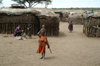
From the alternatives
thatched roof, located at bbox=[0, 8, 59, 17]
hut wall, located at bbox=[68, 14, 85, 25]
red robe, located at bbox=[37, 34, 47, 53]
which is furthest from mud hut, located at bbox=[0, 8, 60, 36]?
hut wall, located at bbox=[68, 14, 85, 25]

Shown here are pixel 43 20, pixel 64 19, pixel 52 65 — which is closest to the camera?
pixel 52 65

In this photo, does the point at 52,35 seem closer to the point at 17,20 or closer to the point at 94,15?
the point at 17,20

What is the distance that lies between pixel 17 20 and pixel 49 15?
9.85 ft

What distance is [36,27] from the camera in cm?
1242

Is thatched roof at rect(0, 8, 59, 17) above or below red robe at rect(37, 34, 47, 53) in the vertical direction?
above

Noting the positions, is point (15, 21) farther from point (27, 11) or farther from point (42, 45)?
point (42, 45)

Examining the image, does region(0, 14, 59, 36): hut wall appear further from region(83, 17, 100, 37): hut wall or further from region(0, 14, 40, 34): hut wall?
region(83, 17, 100, 37): hut wall

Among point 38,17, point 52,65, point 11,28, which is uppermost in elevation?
point 38,17

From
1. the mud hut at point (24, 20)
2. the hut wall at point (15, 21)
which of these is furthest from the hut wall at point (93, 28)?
the hut wall at point (15, 21)

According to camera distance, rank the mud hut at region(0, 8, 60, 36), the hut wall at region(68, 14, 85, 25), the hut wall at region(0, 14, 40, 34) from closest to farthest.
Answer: the mud hut at region(0, 8, 60, 36) < the hut wall at region(0, 14, 40, 34) < the hut wall at region(68, 14, 85, 25)

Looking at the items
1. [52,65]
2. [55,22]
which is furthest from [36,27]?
[52,65]

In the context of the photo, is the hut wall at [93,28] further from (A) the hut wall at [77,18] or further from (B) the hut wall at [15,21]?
(A) the hut wall at [77,18]

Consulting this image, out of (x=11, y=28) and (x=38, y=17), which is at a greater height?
(x=38, y=17)

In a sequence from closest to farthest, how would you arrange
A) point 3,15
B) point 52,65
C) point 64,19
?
point 52,65 → point 3,15 → point 64,19
